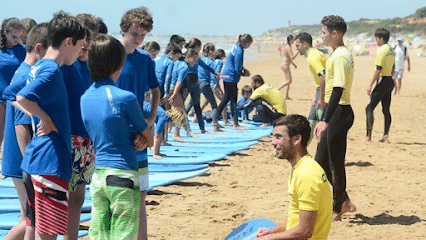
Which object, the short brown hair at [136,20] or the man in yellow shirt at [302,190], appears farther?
the short brown hair at [136,20]

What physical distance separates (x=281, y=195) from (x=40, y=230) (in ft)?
13.4

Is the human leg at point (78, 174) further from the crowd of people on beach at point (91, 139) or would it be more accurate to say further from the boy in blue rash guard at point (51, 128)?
the boy in blue rash guard at point (51, 128)

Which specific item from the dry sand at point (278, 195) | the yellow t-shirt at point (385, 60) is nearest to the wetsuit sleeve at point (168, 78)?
the dry sand at point (278, 195)

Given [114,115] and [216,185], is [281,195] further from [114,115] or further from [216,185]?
[114,115]

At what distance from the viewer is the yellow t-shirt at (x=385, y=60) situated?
10.9 m

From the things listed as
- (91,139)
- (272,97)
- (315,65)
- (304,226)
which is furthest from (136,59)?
(272,97)

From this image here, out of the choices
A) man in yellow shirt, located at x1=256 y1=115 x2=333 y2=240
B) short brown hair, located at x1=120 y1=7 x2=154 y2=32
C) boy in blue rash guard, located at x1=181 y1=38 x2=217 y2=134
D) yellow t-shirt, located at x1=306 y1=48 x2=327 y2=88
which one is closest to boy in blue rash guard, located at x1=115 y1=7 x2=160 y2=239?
short brown hair, located at x1=120 y1=7 x2=154 y2=32

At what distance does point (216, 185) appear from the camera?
814 centimetres

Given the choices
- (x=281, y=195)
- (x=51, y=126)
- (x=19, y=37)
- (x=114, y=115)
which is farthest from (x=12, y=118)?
(x=281, y=195)

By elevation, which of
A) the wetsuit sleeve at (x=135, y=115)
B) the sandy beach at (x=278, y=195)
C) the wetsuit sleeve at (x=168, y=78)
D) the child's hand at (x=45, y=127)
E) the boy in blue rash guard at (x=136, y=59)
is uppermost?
the boy in blue rash guard at (x=136, y=59)

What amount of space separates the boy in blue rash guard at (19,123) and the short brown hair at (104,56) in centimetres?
51

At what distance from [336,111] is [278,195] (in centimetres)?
162

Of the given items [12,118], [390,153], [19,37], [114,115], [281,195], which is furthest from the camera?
[390,153]

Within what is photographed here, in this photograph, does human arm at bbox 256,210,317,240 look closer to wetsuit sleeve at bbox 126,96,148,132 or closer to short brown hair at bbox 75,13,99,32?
wetsuit sleeve at bbox 126,96,148,132
